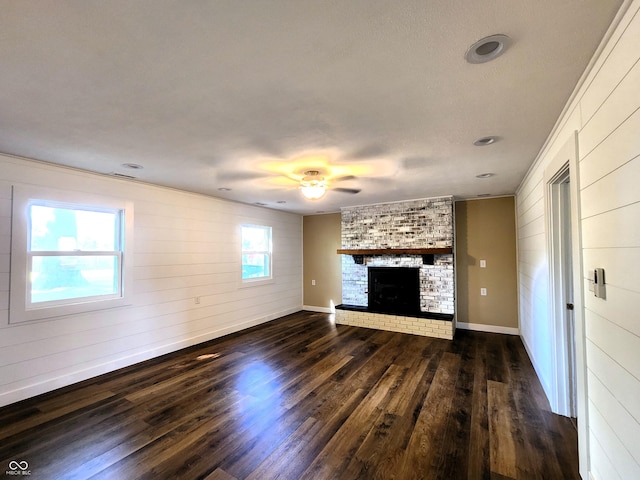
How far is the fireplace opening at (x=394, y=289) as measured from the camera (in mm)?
5223

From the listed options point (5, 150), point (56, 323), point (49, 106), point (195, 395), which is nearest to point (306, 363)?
point (195, 395)

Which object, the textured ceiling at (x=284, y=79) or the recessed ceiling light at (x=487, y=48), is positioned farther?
the recessed ceiling light at (x=487, y=48)

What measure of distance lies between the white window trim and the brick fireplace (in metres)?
3.84

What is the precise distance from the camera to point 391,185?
159 inches

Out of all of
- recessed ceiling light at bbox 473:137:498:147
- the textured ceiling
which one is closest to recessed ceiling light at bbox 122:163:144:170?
the textured ceiling

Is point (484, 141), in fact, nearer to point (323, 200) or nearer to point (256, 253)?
point (323, 200)

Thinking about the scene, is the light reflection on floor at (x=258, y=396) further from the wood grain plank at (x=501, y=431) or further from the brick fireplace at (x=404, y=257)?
the brick fireplace at (x=404, y=257)

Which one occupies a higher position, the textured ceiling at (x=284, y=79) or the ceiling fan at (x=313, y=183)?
the textured ceiling at (x=284, y=79)

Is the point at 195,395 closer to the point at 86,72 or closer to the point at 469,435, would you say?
the point at 469,435

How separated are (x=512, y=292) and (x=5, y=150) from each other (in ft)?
21.9

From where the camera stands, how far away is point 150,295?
3.92 m

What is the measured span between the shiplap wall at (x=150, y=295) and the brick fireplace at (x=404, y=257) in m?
1.63

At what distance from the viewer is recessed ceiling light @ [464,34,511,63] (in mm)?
1273
